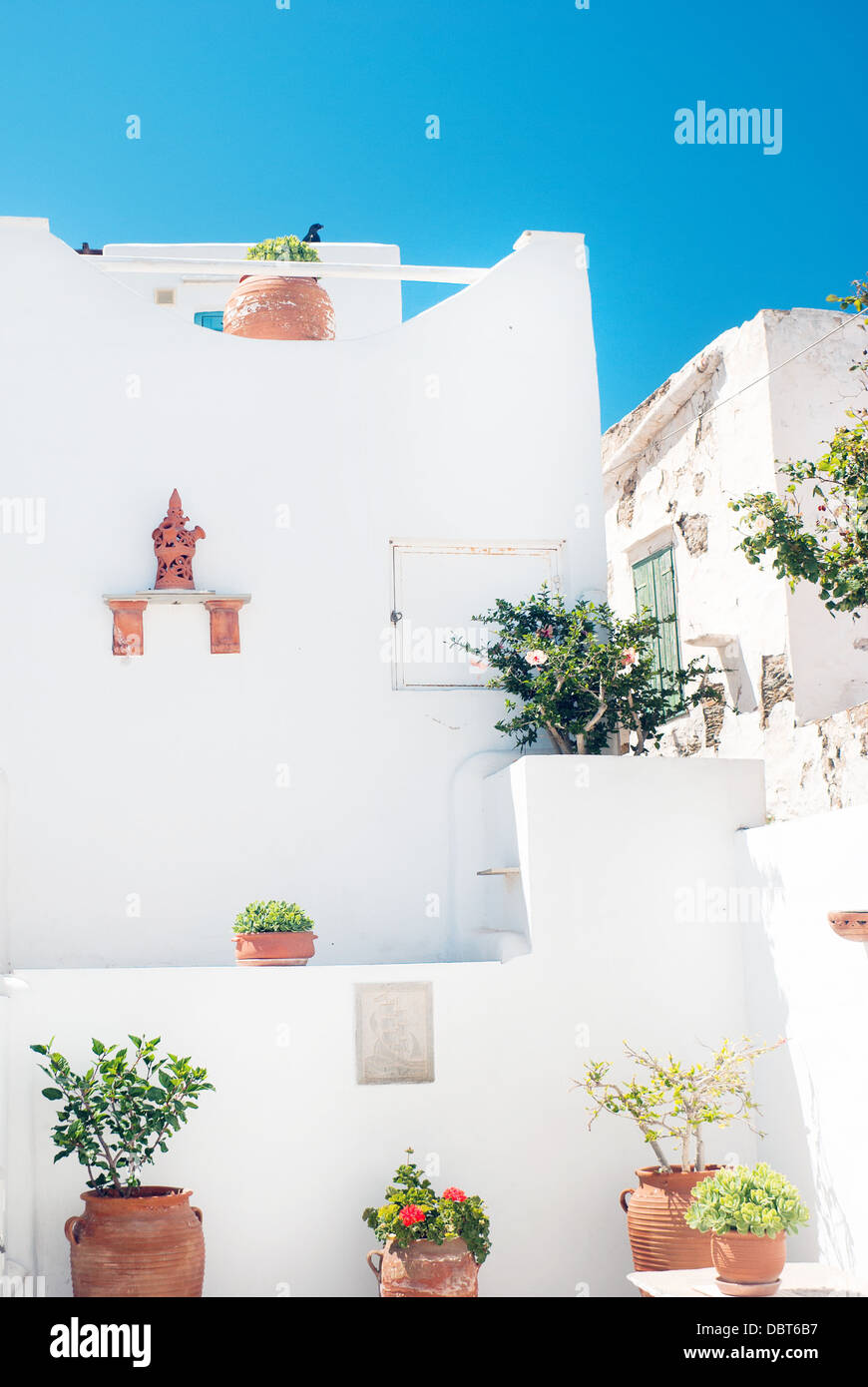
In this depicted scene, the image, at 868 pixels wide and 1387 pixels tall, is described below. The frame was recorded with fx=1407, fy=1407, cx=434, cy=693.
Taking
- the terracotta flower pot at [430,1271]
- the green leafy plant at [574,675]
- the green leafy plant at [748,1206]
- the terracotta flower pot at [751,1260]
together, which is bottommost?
the terracotta flower pot at [430,1271]

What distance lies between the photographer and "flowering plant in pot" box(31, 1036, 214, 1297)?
6.99 meters

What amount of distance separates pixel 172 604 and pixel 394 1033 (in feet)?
10.7

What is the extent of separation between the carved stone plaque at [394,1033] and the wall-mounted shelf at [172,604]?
102 inches

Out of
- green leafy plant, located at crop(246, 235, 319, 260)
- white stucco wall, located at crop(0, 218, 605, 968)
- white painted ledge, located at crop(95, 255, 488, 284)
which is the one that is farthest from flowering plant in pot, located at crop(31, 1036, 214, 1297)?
green leafy plant, located at crop(246, 235, 319, 260)

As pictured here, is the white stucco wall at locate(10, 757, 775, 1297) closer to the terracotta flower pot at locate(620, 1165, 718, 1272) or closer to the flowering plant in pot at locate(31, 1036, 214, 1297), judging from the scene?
the flowering plant in pot at locate(31, 1036, 214, 1297)

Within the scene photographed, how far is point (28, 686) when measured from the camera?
9.19 meters

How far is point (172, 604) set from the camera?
30.8 feet

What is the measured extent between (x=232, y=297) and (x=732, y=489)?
4.14 meters

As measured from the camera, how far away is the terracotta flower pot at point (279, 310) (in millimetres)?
10211

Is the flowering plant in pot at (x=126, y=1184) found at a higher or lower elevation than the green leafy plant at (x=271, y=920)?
lower

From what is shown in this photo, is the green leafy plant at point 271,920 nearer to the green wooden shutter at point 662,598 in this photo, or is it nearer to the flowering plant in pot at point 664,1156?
the flowering plant in pot at point 664,1156

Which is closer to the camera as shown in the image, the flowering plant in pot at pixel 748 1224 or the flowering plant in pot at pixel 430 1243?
the flowering plant in pot at pixel 748 1224

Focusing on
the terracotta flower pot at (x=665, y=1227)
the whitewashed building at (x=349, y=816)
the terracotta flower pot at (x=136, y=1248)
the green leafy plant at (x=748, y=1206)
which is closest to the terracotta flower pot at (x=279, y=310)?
the whitewashed building at (x=349, y=816)
